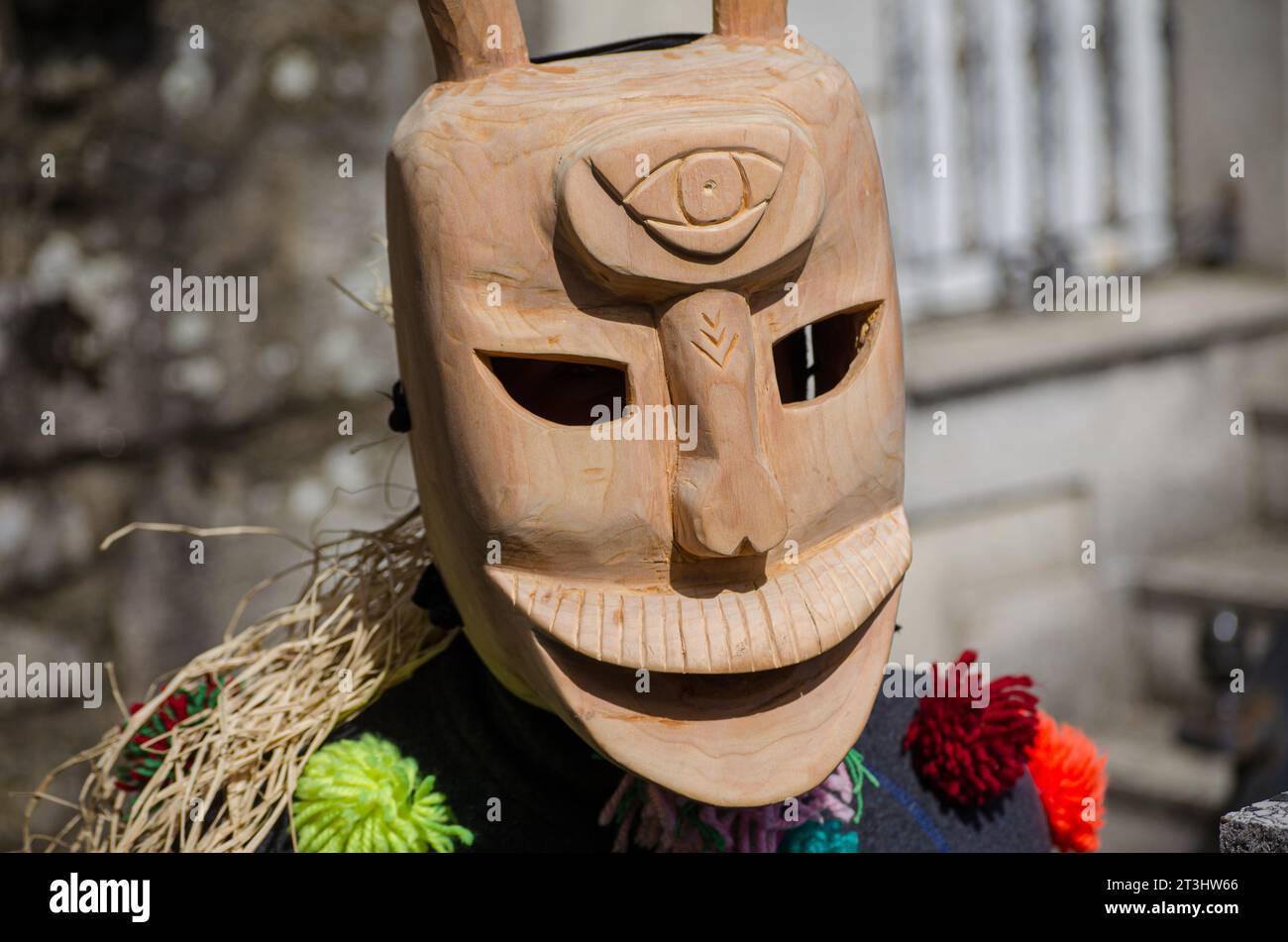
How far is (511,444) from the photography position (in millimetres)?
899

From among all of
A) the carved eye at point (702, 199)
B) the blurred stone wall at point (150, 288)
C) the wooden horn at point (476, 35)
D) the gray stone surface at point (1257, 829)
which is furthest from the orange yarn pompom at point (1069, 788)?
the blurred stone wall at point (150, 288)

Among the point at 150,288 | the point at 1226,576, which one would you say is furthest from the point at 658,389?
the point at 1226,576

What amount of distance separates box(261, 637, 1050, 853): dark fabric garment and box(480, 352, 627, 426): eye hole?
0.21 m

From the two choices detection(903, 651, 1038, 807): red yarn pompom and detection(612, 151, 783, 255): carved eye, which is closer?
detection(612, 151, 783, 255): carved eye

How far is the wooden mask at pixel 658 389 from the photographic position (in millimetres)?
878

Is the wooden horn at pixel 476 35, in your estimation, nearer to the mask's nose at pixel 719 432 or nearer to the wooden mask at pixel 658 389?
the wooden mask at pixel 658 389

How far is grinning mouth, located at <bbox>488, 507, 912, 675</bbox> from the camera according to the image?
888 mm

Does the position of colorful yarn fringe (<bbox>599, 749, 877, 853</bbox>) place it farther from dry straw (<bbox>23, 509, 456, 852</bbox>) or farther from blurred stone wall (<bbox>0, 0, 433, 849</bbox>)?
blurred stone wall (<bbox>0, 0, 433, 849</bbox>)

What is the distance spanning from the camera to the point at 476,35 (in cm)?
94

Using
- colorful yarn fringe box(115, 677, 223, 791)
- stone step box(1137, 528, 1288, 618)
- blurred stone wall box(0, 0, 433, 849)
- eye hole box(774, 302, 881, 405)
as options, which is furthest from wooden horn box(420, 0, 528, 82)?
stone step box(1137, 528, 1288, 618)

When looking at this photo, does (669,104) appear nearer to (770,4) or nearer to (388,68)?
(770,4)

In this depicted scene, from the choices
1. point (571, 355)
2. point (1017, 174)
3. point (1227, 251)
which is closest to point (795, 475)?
point (571, 355)

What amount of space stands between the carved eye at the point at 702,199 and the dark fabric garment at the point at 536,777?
0.40m

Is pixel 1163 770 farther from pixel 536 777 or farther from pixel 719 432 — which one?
pixel 719 432
